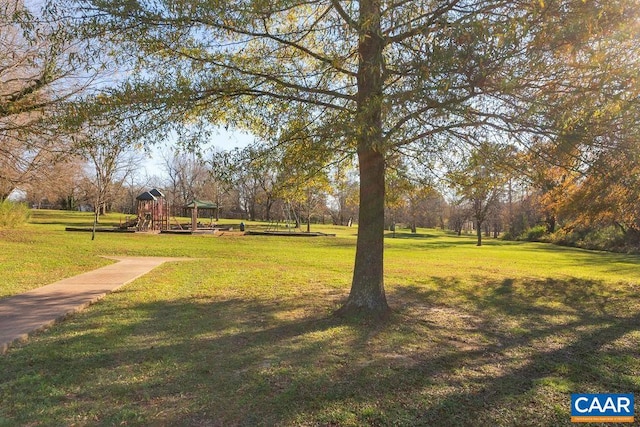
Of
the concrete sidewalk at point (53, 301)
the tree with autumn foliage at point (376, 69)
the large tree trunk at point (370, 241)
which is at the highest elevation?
the tree with autumn foliage at point (376, 69)

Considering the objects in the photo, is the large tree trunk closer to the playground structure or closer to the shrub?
the shrub

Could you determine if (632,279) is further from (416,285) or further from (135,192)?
(135,192)

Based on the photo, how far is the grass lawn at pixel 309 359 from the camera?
11.0 feet

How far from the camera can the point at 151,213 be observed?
30.6 metres

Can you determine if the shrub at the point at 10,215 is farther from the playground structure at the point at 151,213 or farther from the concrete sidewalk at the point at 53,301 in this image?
the concrete sidewalk at the point at 53,301

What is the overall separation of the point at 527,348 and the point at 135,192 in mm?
76140

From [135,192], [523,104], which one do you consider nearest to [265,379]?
[523,104]

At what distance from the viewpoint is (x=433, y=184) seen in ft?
25.9

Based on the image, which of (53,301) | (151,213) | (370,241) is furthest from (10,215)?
(370,241)

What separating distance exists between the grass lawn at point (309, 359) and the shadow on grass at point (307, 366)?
0.02m
